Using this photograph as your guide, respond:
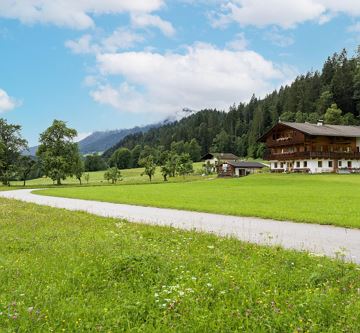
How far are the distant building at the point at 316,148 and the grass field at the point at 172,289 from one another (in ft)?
245

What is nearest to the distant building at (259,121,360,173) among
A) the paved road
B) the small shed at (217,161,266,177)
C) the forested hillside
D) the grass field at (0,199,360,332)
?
the small shed at (217,161,266,177)

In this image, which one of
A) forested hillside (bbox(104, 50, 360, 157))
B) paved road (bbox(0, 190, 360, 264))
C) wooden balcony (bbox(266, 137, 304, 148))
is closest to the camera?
paved road (bbox(0, 190, 360, 264))

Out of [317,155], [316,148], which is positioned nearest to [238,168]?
[316,148]

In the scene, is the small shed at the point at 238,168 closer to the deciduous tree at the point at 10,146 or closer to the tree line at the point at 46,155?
the tree line at the point at 46,155

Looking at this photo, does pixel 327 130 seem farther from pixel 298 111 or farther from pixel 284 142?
pixel 298 111

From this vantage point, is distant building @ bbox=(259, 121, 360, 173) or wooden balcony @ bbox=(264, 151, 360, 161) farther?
distant building @ bbox=(259, 121, 360, 173)

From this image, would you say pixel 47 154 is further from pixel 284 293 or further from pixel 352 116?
pixel 352 116

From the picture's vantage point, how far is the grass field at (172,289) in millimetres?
5703

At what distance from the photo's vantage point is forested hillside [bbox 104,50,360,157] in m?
126

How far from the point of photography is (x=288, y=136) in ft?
288

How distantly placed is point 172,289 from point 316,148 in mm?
82421

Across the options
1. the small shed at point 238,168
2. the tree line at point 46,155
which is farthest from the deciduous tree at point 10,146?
the small shed at point 238,168

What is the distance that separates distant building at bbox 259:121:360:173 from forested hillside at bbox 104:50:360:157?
95.0 feet

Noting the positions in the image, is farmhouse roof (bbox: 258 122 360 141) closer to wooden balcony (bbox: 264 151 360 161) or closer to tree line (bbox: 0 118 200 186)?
wooden balcony (bbox: 264 151 360 161)
